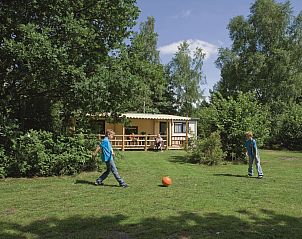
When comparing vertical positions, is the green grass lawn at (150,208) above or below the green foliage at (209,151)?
below

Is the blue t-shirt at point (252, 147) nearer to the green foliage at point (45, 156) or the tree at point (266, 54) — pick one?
the green foliage at point (45, 156)

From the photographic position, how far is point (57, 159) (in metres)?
12.1

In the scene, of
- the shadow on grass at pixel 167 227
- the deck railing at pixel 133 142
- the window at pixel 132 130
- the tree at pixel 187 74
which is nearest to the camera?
the shadow on grass at pixel 167 227

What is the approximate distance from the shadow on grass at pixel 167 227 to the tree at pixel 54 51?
6132 millimetres

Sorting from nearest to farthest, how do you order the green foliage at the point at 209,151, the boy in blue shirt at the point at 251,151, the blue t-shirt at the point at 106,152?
the blue t-shirt at the point at 106,152
the boy in blue shirt at the point at 251,151
the green foliage at the point at 209,151

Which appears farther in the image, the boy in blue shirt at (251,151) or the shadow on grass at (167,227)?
the boy in blue shirt at (251,151)

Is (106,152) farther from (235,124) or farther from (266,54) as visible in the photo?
(266,54)

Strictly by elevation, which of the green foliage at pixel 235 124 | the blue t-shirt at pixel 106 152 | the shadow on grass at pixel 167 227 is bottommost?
the shadow on grass at pixel 167 227

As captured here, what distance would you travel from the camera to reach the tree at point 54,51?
36.9 ft

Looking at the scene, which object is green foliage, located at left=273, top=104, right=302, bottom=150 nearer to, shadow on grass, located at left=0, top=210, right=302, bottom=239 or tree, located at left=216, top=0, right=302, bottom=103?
tree, located at left=216, top=0, right=302, bottom=103

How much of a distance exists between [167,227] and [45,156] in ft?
23.3

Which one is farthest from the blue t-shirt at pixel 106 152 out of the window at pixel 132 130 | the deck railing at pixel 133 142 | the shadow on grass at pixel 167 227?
the window at pixel 132 130

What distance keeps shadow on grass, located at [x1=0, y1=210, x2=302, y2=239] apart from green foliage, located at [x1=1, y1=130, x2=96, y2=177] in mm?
5608

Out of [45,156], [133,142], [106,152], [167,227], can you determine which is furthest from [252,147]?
[133,142]
